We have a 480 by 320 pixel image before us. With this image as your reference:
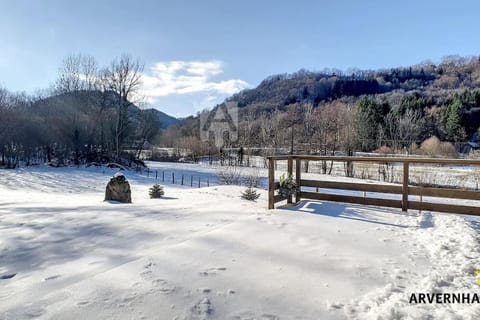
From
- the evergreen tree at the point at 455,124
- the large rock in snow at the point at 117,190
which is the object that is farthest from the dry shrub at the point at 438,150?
the large rock in snow at the point at 117,190

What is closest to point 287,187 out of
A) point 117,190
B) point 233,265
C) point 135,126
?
point 233,265

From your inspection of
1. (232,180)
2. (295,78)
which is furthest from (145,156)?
(295,78)

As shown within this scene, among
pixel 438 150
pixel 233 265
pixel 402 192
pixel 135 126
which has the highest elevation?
pixel 135 126

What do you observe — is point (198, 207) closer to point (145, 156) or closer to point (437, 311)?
point (437, 311)

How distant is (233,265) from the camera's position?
2.57 m

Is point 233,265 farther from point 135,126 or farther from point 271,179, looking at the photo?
point 135,126

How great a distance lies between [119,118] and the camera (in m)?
25.7

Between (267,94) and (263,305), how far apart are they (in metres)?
69.1

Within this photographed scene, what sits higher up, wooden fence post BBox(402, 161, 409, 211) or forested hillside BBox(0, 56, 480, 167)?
forested hillside BBox(0, 56, 480, 167)

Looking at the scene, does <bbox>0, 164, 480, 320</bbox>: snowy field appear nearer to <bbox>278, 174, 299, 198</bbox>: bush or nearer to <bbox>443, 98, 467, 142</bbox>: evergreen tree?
<bbox>278, 174, 299, 198</bbox>: bush

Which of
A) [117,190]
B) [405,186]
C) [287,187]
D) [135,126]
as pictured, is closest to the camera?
[405,186]

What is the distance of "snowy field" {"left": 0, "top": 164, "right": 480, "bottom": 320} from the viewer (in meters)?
1.93

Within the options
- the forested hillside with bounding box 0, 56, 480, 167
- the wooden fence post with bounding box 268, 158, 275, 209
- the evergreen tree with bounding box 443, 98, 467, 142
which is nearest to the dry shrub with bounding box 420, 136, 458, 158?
the forested hillside with bounding box 0, 56, 480, 167

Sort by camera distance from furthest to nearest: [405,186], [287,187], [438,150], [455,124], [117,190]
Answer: [455,124] < [438,150] < [117,190] < [287,187] < [405,186]
